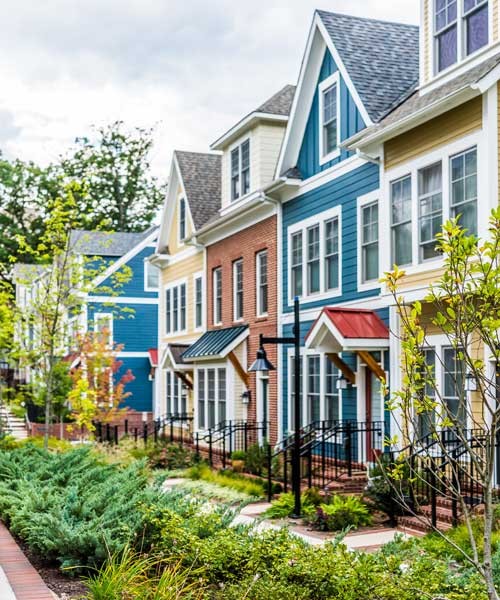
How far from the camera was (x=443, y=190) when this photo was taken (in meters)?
14.8

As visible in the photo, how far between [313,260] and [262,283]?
11.6ft

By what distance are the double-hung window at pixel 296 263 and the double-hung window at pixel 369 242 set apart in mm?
3289

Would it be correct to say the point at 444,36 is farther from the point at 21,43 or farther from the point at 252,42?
the point at 21,43

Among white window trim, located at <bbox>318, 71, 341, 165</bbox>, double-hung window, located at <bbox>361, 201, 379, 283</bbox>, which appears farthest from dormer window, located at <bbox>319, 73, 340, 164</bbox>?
double-hung window, located at <bbox>361, 201, 379, 283</bbox>

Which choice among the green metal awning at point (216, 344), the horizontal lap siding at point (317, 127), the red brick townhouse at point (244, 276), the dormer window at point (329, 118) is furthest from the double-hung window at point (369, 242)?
the green metal awning at point (216, 344)

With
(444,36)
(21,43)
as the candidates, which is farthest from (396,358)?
(21,43)

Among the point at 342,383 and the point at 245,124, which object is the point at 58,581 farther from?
the point at 245,124

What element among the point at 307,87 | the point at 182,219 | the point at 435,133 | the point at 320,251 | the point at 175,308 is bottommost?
the point at 175,308

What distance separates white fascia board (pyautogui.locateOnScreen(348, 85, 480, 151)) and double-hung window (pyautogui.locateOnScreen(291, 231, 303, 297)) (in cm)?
434

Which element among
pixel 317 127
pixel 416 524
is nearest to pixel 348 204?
pixel 317 127

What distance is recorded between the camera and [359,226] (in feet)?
59.9

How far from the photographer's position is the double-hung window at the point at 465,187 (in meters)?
14.1

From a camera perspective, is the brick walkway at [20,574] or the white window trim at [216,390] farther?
the white window trim at [216,390]

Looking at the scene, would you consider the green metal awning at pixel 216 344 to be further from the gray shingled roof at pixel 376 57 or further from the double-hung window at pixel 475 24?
the double-hung window at pixel 475 24
